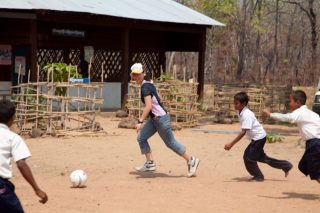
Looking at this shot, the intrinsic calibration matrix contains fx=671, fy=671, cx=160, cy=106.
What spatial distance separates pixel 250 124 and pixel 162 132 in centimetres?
122

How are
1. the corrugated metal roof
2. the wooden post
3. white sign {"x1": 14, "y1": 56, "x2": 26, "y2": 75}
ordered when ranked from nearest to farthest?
the corrugated metal roof
the wooden post
white sign {"x1": 14, "y1": 56, "x2": 26, "y2": 75}

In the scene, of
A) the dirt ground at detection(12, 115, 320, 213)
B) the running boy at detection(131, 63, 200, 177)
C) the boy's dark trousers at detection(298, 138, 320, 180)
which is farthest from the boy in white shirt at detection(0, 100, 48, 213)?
the running boy at detection(131, 63, 200, 177)

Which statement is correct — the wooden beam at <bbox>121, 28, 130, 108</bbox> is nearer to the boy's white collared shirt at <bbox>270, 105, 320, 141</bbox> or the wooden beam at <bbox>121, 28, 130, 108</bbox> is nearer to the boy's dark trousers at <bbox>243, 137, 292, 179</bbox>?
the boy's dark trousers at <bbox>243, 137, 292, 179</bbox>

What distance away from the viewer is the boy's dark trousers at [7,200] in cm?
482

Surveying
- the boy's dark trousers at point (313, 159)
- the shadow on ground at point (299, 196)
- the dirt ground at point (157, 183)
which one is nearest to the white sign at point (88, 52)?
the dirt ground at point (157, 183)

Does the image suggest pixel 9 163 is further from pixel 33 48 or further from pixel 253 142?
pixel 33 48

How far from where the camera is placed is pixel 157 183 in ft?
28.9

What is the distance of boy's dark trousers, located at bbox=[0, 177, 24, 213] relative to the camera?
482 centimetres

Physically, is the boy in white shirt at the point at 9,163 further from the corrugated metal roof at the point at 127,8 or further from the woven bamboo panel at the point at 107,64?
the woven bamboo panel at the point at 107,64

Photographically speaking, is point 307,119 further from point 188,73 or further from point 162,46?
point 188,73

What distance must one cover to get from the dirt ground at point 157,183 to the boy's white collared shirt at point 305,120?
777 millimetres

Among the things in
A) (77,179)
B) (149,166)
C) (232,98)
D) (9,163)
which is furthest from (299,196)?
(232,98)

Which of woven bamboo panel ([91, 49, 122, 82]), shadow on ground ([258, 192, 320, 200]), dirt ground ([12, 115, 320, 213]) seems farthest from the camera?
woven bamboo panel ([91, 49, 122, 82])

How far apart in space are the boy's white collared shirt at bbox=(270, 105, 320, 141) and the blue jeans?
6.21 ft
